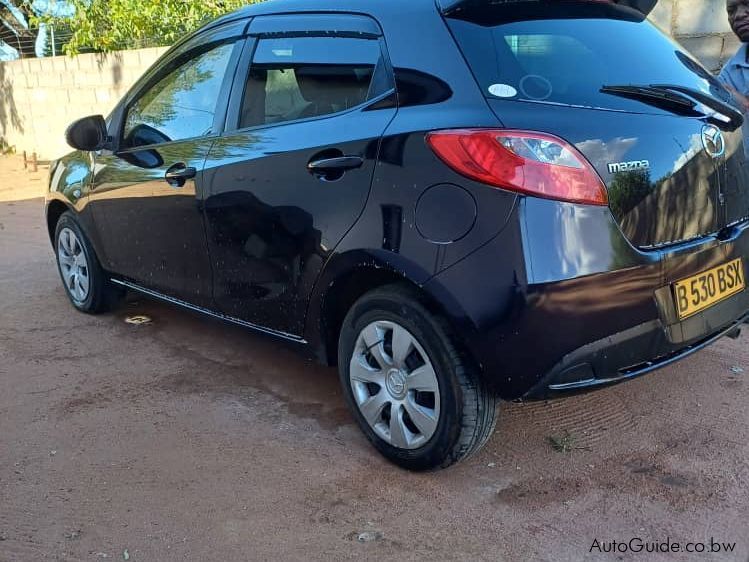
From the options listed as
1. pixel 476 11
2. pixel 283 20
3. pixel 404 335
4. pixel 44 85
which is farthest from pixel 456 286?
pixel 44 85

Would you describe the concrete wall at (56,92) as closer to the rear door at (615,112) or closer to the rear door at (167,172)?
the rear door at (167,172)

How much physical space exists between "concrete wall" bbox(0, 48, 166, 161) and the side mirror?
6671 millimetres

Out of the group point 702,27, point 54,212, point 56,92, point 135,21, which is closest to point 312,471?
point 54,212

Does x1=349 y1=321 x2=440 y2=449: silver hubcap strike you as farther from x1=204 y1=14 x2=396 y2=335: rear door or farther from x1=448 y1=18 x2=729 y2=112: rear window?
x1=448 y1=18 x2=729 y2=112: rear window

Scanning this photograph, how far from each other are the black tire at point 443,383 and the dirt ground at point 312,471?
0.54 ft

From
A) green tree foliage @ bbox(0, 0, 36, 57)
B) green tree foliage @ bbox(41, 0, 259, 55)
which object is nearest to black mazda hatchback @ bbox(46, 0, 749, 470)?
green tree foliage @ bbox(41, 0, 259, 55)

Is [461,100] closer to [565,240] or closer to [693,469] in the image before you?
[565,240]

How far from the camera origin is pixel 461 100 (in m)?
2.54

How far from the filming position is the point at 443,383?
2.64 metres

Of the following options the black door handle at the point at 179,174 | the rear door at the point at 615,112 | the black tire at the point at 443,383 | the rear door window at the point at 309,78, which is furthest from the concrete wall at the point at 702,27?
the black tire at the point at 443,383

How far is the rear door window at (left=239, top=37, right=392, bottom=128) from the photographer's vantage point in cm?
290

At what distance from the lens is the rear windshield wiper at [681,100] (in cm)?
263

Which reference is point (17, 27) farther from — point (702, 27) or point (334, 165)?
point (334, 165)

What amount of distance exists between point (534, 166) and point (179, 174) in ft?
6.32
